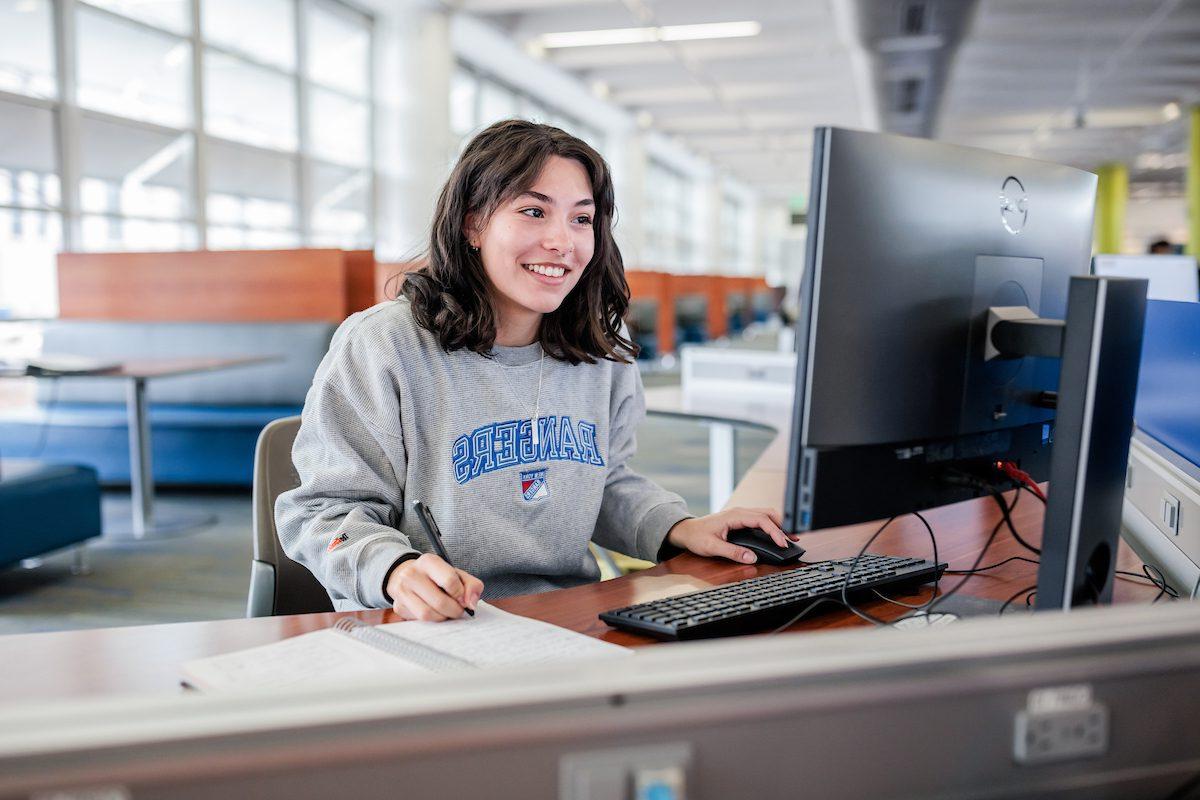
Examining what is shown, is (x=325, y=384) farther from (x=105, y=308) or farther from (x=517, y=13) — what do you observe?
(x=517, y=13)

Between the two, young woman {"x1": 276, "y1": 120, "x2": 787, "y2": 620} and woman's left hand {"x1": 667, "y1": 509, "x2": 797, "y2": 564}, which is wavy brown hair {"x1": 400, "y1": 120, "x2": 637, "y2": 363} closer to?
young woman {"x1": 276, "y1": 120, "x2": 787, "y2": 620}

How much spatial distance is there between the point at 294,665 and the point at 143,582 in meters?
2.84

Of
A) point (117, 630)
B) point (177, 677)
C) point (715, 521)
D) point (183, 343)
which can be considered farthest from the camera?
point (183, 343)

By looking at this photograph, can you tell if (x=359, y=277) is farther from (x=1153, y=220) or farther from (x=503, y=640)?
(x=1153, y=220)

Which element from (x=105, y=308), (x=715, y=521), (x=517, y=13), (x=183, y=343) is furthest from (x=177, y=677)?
(x=517, y=13)

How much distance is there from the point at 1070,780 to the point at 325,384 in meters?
0.96

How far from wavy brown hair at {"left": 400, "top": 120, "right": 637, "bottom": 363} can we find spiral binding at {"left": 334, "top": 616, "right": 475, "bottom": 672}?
1.51ft

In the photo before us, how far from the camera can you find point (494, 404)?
4.46 feet

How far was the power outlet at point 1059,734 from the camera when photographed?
56 cm

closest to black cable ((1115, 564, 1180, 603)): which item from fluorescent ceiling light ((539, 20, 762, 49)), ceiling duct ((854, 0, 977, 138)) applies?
ceiling duct ((854, 0, 977, 138))

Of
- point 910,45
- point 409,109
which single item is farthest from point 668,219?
point 910,45

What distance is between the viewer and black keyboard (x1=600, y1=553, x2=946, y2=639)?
3.28ft

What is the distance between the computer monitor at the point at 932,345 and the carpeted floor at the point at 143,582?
66.9 inches

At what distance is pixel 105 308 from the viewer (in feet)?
17.4
